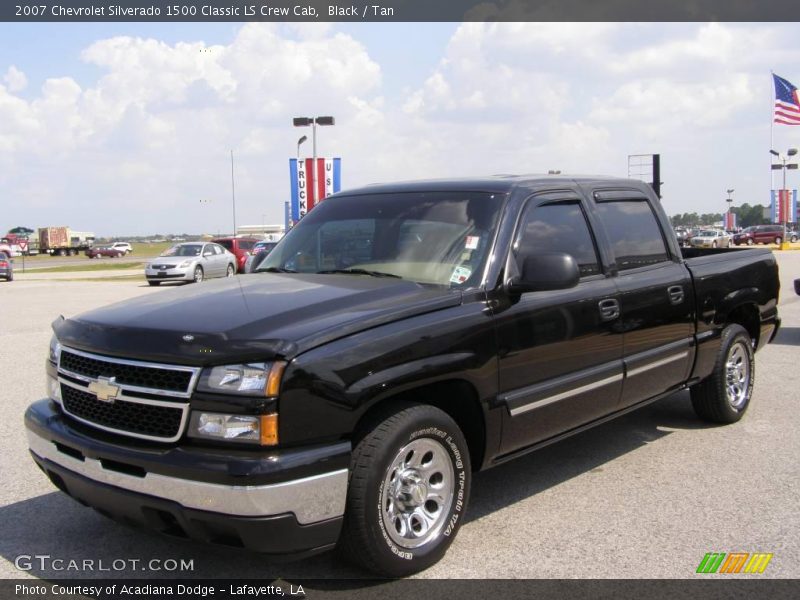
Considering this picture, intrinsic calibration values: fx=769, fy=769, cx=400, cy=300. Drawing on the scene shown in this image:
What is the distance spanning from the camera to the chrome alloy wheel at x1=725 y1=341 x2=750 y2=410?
20.3ft

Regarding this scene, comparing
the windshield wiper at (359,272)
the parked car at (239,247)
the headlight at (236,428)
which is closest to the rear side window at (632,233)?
the windshield wiper at (359,272)

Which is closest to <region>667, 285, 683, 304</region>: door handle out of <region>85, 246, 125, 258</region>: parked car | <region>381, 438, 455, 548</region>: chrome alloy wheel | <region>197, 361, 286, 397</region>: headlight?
<region>381, 438, 455, 548</region>: chrome alloy wheel

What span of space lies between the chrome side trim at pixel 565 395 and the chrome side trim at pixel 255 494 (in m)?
1.25

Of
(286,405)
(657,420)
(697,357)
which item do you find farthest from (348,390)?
(657,420)

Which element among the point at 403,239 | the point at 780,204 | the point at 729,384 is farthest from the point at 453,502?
the point at 780,204

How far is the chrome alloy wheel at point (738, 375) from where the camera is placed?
618 cm

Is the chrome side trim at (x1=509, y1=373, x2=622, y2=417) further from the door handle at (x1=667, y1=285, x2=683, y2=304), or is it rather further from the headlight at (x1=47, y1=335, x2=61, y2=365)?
the headlight at (x1=47, y1=335, x2=61, y2=365)

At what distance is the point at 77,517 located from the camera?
4.32m

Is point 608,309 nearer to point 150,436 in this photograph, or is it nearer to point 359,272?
point 359,272

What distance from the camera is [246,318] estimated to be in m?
3.39

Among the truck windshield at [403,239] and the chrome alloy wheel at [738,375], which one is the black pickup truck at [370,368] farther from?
the chrome alloy wheel at [738,375]

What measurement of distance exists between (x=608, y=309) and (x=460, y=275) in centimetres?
115

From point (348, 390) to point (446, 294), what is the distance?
2.90 feet

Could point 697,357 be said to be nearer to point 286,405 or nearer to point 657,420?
point 657,420
